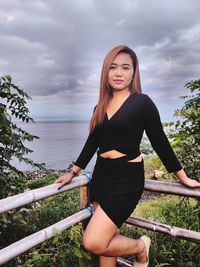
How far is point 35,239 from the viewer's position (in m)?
2.64

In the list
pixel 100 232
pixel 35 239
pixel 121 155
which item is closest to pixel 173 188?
pixel 121 155

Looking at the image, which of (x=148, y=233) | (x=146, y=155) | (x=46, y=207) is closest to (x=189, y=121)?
(x=148, y=233)

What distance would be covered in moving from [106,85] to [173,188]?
109cm

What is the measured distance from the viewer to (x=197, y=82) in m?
4.42

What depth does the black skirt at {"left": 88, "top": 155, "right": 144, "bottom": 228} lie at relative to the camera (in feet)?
8.87

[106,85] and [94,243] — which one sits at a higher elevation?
[106,85]

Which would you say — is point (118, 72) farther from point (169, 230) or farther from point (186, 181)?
point (169, 230)

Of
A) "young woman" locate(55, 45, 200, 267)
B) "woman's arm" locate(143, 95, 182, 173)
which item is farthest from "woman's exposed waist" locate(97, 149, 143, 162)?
"woman's arm" locate(143, 95, 182, 173)

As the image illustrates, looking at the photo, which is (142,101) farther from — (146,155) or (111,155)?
(146,155)

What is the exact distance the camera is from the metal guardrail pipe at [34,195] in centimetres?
238

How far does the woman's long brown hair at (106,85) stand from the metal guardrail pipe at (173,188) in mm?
743

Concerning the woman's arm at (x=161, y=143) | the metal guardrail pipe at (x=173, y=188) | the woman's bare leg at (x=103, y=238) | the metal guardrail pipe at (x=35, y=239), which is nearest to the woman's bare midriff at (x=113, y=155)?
the woman's arm at (x=161, y=143)

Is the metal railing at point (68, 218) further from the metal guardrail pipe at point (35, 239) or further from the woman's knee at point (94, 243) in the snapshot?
the woman's knee at point (94, 243)

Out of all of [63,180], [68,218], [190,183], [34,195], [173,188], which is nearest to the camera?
[34,195]
